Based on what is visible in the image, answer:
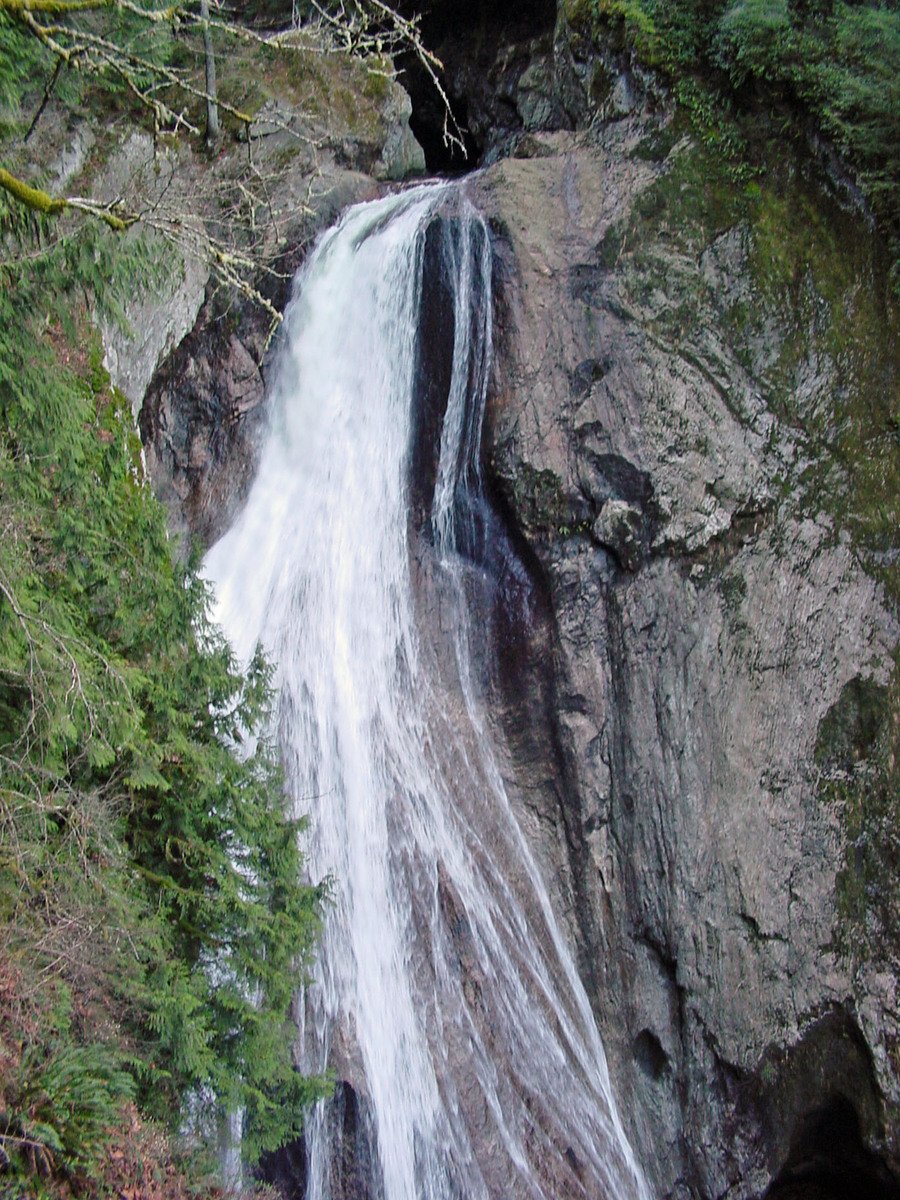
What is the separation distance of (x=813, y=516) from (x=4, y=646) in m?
8.02

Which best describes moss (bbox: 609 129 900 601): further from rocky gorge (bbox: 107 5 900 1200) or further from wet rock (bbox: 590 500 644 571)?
Answer: wet rock (bbox: 590 500 644 571)

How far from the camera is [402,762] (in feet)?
30.3

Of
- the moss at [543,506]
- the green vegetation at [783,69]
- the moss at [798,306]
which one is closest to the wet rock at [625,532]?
the moss at [543,506]

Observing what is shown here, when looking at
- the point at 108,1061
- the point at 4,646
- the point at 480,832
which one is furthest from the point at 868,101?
the point at 108,1061

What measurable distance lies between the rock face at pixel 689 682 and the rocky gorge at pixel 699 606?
0.03m

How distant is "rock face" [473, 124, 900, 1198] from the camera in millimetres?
8727

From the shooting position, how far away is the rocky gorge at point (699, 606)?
28.8 feet

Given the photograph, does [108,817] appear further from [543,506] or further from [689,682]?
[689,682]

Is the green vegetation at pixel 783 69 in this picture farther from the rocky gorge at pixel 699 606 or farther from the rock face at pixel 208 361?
the rock face at pixel 208 361

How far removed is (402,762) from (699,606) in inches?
137

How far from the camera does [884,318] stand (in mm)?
10344

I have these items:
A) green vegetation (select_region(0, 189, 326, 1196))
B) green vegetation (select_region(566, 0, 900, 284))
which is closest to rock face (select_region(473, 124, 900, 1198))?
green vegetation (select_region(566, 0, 900, 284))

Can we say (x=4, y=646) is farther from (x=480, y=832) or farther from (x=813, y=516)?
(x=813, y=516)

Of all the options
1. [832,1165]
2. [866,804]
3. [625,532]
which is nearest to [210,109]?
[625,532]
